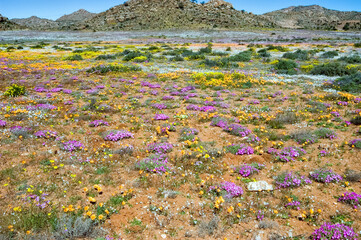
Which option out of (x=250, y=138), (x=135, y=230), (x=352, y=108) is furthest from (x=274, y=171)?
(x=352, y=108)

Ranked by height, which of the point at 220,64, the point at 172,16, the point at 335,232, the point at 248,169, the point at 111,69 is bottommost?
the point at 335,232

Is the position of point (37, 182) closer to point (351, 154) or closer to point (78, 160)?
point (78, 160)

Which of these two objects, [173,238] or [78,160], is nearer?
[173,238]

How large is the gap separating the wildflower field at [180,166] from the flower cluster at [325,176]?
0.11ft

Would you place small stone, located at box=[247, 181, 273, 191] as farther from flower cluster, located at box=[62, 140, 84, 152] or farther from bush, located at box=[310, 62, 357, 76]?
bush, located at box=[310, 62, 357, 76]

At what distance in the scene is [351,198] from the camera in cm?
643

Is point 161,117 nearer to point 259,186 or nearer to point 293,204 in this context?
point 259,186

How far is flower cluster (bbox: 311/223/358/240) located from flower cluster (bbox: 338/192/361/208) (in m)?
1.30

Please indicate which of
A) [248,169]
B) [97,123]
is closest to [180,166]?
[248,169]

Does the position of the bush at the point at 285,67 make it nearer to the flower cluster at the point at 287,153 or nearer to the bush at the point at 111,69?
the bush at the point at 111,69

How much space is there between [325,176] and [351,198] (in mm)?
1079

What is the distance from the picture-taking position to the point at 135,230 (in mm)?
5605

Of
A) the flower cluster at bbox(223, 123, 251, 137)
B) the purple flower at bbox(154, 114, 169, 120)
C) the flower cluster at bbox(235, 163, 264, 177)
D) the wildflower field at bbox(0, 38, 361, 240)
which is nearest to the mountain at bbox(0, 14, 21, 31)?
the wildflower field at bbox(0, 38, 361, 240)

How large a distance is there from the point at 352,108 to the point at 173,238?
549 inches
